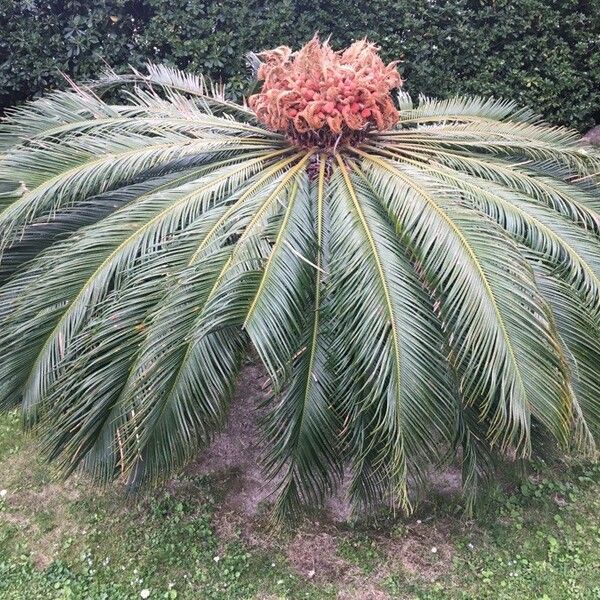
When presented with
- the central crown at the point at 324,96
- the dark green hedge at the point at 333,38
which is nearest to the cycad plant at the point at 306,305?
the central crown at the point at 324,96

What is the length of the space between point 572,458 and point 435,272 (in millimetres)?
1654

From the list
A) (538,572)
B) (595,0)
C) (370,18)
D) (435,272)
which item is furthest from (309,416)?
(595,0)

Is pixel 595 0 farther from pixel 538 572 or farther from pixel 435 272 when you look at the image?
pixel 538 572

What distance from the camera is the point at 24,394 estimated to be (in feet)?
7.91

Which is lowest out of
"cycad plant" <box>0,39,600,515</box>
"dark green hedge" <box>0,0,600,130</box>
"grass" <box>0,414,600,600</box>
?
"grass" <box>0,414,600,600</box>

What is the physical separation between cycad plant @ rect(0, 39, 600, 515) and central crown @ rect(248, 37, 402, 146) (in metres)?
0.01

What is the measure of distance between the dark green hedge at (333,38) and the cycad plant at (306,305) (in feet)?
7.65

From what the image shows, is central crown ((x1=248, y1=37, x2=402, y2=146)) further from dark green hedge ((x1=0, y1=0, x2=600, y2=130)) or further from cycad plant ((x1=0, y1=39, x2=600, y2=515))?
dark green hedge ((x1=0, y1=0, x2=600, y2=130))

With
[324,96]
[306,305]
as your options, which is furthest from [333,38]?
[306,305]

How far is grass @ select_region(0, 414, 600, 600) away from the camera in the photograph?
8.49 ft

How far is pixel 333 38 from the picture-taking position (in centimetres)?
520

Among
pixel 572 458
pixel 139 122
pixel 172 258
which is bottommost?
pixel 572 458

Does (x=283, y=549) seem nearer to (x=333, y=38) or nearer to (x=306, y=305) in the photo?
(x=306, y=305)

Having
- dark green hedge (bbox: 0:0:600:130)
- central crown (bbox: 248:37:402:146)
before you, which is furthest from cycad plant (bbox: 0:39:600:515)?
dark green hedge (bbox: 0:0:600:130)
